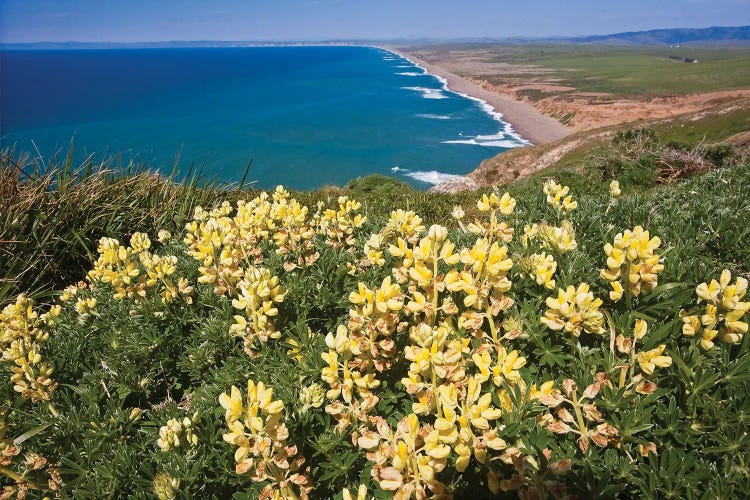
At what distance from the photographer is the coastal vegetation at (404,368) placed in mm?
1435

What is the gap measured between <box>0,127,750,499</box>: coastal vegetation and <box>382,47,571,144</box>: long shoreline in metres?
59.0

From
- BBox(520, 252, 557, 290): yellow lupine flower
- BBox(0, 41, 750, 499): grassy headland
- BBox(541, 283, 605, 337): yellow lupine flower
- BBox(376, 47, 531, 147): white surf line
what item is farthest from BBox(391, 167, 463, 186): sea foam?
BBox(541, 283, 605, 337): yellow lupine flower

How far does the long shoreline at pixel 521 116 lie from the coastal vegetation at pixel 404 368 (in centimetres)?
5901

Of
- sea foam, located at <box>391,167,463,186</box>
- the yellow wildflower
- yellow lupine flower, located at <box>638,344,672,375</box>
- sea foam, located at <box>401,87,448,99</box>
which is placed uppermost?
sea foam, located at <box>401,87,448,99</box>

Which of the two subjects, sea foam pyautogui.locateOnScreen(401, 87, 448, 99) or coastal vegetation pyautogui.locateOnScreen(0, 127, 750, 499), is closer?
coastal vegetation pyautogui.locateOnScreen(0, 127, 750, 499)

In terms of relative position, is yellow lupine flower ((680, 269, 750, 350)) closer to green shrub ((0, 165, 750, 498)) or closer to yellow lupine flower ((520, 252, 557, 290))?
green shrub ((0, 165, 750, 498))

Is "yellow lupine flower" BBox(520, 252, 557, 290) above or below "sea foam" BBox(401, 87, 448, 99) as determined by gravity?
below

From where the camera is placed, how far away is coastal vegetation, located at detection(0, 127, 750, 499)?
4.71ft

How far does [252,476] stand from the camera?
1.51m

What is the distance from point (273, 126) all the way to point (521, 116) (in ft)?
144

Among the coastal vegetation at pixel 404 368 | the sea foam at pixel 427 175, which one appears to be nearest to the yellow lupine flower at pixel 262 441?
the coastal vegetation at pixel 404 368

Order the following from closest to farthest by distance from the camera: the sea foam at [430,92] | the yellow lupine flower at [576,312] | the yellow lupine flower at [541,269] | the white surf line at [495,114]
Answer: the yellow lupine flower at [576,312] < the yellow lupine flower at [541,269] < the white surf line at [495,114] < the sea foam at [430,92]

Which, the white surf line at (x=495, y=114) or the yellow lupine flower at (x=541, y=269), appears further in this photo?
the white surf line at (x=495, y=114)

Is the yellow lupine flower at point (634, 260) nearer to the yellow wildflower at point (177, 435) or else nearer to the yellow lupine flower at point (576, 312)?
the yellow lupine flower at point (576, 312)
